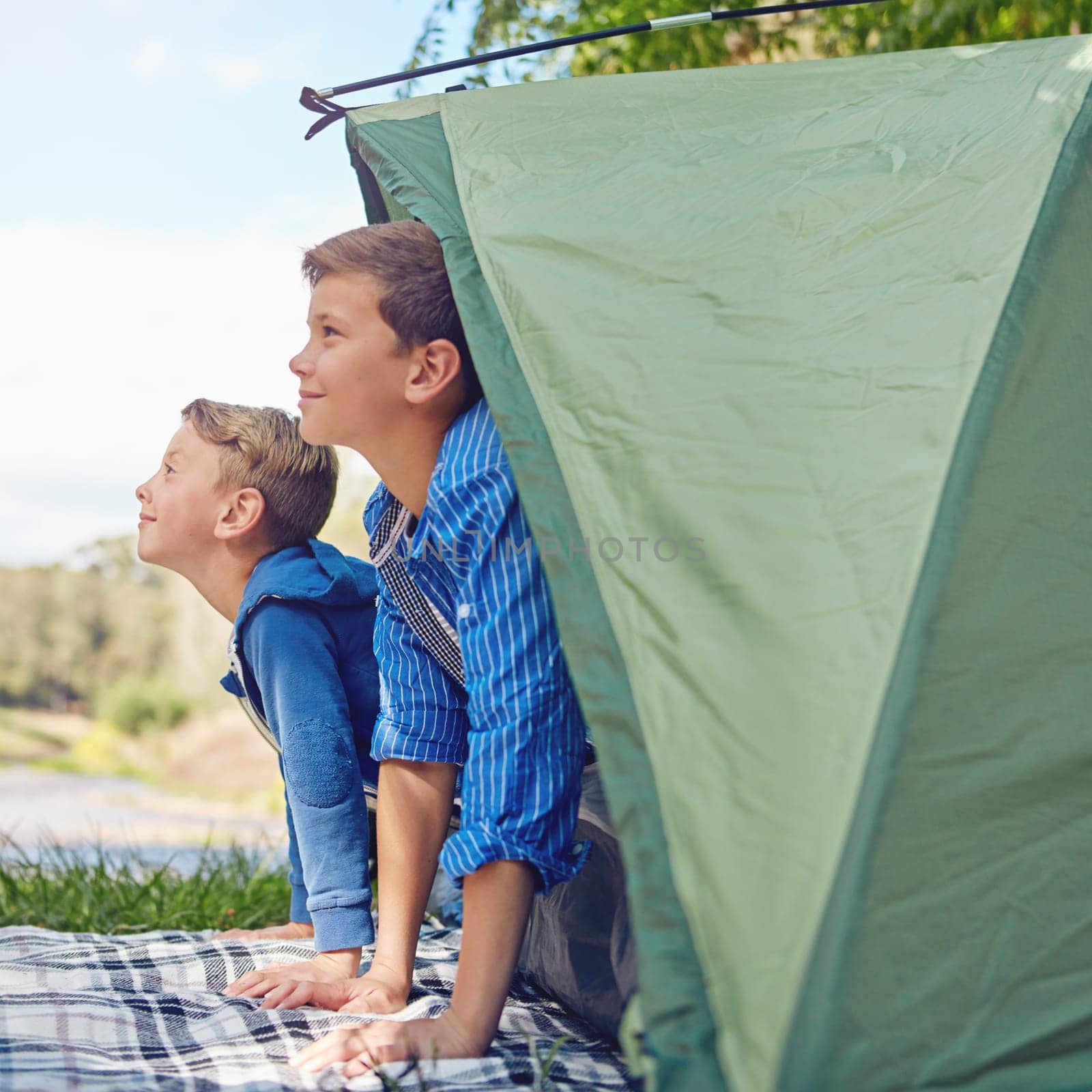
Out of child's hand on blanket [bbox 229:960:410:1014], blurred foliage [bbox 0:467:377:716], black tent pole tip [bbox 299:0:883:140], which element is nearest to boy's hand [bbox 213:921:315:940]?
child's hand on blanket [bbox 229:960:410:1014]

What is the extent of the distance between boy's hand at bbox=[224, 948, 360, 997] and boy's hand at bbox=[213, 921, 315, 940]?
10.4 inches

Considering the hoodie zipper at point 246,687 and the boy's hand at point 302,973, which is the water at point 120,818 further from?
the boy's hand at point 302,973

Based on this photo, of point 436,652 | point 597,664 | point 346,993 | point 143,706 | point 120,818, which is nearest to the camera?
point 597,664

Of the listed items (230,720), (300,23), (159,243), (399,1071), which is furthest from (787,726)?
(159,243)

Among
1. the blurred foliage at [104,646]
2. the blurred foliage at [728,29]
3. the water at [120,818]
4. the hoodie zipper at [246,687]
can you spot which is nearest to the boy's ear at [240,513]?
the hoodie zipper at [246,687]

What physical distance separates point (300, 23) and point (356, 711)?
21.5 feet

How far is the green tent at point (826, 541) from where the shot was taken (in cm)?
75

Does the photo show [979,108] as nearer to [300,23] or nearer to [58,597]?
[300,23]

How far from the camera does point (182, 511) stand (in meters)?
1.54

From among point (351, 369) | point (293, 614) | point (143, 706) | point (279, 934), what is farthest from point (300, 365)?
point (143, 706)

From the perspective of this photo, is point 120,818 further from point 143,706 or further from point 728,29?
point 143,706

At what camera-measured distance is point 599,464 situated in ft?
3.09

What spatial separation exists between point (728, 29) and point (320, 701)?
2357mm

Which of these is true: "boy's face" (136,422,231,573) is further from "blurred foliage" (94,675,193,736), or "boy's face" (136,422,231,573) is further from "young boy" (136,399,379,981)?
"blurred foliage" (94,675,193,736)
